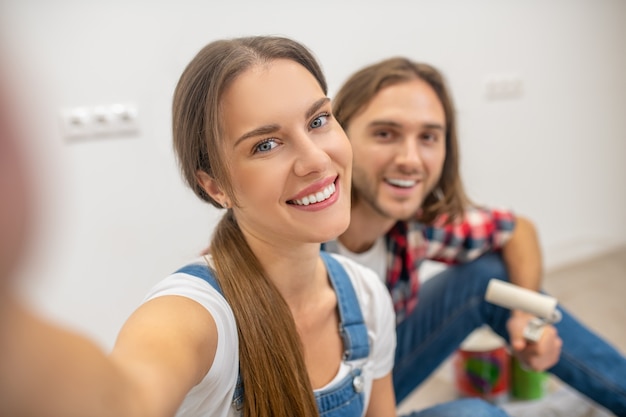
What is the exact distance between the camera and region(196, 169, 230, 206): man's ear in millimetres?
575

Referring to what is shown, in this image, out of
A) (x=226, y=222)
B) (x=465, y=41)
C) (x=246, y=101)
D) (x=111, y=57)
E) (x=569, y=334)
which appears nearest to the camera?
(x=246, y=101)

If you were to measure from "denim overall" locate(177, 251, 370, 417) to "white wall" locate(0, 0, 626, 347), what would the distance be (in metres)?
0.33

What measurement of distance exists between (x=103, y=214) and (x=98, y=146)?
0.48 ft

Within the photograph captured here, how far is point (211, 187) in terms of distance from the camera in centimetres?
58

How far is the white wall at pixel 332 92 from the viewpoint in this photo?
3.70 ft

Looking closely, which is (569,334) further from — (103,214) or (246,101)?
(103,214)

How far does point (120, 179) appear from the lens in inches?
47.4

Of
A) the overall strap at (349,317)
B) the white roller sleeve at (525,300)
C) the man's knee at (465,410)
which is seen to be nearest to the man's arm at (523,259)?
the white roller sleeve at (525,300)

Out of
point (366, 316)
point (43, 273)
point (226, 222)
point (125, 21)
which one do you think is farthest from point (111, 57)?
point (43, 273)

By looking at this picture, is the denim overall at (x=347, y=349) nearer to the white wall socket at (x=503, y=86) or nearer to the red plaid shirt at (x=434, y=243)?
the red plaid shirt at (x=434, y=243)

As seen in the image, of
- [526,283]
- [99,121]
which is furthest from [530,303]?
[99,121]

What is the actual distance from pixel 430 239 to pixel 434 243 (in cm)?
1

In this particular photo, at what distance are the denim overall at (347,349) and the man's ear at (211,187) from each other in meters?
0.20

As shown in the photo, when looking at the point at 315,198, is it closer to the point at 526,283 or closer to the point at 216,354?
the point at 216,354
